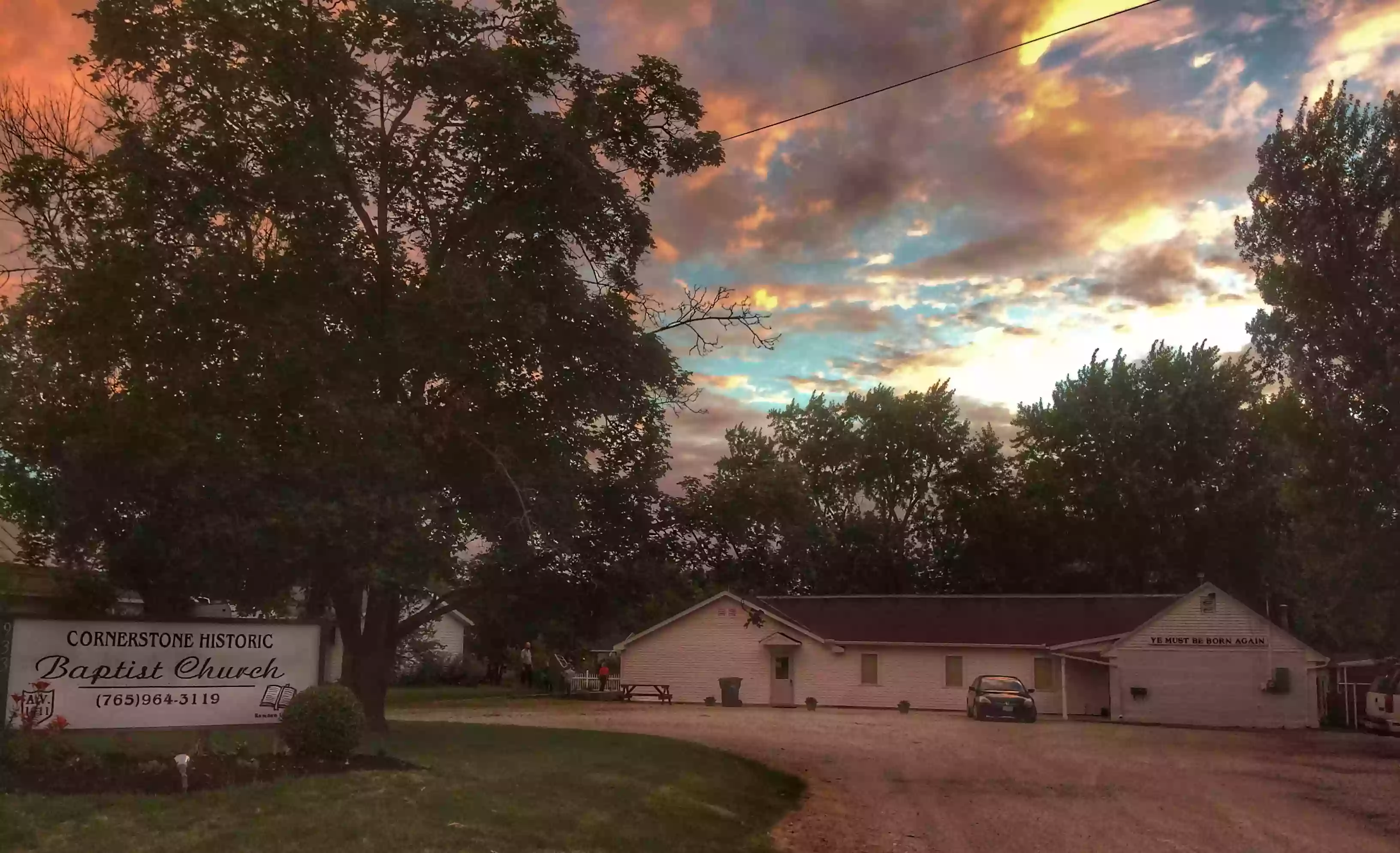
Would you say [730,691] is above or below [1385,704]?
below

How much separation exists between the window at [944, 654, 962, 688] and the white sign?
3558cm

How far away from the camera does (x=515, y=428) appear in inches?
→ 784

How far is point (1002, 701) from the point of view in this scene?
125ft

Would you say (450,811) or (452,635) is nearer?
(450,811)

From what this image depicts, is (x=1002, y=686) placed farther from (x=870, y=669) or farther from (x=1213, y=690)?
(x=870, y=669)

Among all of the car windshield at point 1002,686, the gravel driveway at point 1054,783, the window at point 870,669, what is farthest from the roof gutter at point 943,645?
the gravel driveway at point 1054,783

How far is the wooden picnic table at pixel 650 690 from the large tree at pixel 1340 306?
26092mm

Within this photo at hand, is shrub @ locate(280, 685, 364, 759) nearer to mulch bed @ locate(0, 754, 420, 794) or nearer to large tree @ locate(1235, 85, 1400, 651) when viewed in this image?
mulch bed @ locate(0, 754, 420, 794)

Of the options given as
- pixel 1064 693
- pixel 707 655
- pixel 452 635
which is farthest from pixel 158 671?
pixel 452 635

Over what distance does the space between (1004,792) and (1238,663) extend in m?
28.5

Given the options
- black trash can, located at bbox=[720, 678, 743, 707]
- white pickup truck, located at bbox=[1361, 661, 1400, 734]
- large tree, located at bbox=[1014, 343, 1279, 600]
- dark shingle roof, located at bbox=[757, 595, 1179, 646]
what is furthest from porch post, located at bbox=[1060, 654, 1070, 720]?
large tree, located at bbox=[1014, 343, 1279, 600]

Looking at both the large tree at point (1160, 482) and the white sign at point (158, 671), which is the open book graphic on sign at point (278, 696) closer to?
the white sign at point (158, 671)

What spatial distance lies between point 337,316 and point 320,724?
833 cm

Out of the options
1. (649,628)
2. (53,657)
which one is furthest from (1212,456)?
(53,657)
